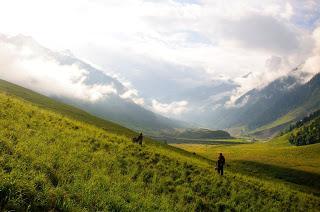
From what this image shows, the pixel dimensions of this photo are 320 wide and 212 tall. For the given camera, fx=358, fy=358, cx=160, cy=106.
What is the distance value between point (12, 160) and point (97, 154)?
10899 mm

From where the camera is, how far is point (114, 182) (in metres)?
24.1

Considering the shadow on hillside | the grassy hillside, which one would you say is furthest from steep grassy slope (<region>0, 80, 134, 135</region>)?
the grassy hillside

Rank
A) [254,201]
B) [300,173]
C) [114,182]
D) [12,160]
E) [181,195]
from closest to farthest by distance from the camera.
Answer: [12,160]
[114,182]
[181,195]
[254,201]
[300,173]

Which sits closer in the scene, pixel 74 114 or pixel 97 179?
pixel 97 179

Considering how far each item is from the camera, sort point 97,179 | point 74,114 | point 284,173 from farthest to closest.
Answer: point 74,114
point 284,173
point 97,179

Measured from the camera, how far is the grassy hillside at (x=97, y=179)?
58.7 ft

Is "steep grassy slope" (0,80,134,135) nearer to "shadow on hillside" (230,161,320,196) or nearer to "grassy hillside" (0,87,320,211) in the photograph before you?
"shadow on hillside" (230,161,320,196)

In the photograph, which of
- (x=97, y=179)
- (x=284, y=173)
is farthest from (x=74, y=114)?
(x=97, y=179)

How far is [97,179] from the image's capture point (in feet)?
76.5

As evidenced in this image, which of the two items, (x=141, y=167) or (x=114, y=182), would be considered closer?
(x=114, y=182)

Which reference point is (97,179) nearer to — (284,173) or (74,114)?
(284,173)

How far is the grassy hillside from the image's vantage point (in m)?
17.9

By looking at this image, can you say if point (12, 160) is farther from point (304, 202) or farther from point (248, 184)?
point (304, 202)

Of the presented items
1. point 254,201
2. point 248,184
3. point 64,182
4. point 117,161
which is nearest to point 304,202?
point 248,184
